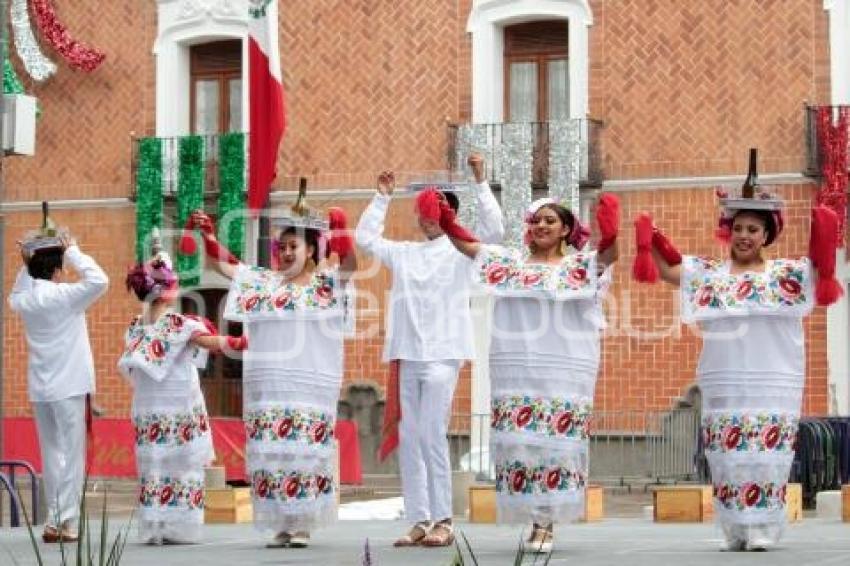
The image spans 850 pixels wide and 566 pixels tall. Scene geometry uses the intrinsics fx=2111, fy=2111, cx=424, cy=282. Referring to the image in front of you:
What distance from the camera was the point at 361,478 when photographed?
76.3 ft

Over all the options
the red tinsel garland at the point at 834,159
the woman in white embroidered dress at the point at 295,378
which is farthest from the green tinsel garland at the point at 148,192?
the woman in white embroidered dress at the point at 295,378

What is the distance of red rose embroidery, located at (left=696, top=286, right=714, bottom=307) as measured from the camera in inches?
405

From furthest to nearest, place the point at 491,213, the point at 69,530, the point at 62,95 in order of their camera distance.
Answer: the point at 62,95, the point at 69,530, the point at 491,213

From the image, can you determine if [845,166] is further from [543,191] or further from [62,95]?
[62,95]

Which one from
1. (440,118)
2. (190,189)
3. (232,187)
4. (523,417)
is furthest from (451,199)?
(190,189)

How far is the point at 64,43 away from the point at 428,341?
16749 millimetres

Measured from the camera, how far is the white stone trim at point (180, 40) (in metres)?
26.5

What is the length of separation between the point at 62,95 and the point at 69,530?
16042 mm

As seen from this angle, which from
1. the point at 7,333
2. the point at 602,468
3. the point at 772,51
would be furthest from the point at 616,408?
the point at 7,333

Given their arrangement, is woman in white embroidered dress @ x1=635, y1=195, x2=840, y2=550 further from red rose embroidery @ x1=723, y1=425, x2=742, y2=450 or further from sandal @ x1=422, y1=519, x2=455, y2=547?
sandal @ x1=422, y1=519, x2=455, y2=547

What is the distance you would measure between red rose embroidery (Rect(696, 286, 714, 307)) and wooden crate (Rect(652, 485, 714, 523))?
4290 millimetres

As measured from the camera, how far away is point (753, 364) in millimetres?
10203

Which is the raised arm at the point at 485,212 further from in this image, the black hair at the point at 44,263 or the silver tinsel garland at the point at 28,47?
the silver tinsel garland at the point at 28,47

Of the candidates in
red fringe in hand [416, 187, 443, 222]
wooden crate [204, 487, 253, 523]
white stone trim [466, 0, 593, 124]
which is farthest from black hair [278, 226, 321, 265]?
white stone trim [466, 0, 593, 124]
